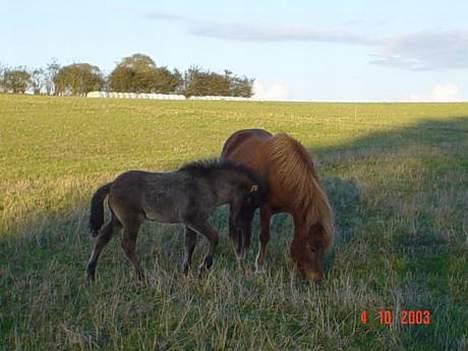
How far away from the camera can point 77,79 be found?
85750 mm

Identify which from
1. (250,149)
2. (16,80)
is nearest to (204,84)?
(16,80)

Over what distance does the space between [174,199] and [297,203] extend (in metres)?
1.43

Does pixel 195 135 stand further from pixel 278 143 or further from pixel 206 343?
pixel 206 343

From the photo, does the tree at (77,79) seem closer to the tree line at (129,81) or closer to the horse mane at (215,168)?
the tree line at (129,81)

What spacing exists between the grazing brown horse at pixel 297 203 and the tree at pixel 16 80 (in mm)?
82533

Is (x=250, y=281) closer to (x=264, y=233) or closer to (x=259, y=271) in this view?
(x=259, y=271)

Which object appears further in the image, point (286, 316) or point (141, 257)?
point (141, 257)

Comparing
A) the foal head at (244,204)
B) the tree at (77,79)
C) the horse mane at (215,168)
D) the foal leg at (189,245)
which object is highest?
the tree at (77,79)

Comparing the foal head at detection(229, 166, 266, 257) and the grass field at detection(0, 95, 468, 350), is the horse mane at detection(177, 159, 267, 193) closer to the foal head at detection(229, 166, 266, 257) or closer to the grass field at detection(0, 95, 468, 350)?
the foal head at detection(229, 166, 266, 257)

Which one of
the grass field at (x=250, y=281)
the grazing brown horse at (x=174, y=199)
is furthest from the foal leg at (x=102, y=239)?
the grass field at (x=250, y=281)

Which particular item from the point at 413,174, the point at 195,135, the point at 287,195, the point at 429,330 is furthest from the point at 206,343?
the point at 195,135

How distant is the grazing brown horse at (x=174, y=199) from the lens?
6.48 m

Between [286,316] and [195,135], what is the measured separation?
27388mm

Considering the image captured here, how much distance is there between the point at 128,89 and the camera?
3688 inches
